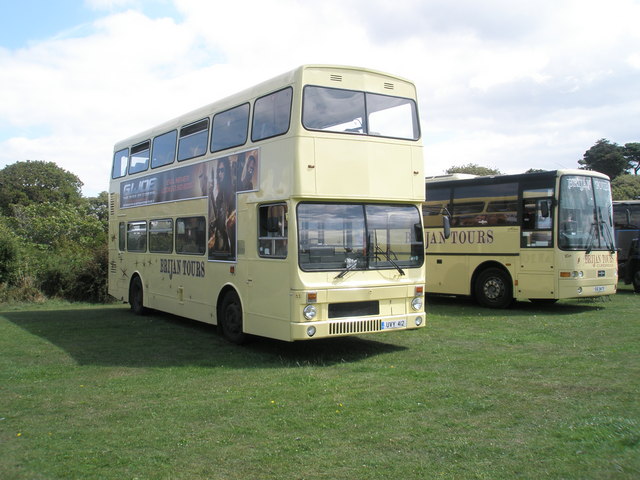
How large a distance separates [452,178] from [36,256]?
14.2m

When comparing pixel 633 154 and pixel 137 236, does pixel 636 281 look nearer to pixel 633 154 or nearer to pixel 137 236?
pixel 137 236

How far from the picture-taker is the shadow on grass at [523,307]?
1530 centimetres

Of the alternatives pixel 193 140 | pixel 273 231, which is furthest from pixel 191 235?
pixel 273 231

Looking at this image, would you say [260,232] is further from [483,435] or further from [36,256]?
[36,256]

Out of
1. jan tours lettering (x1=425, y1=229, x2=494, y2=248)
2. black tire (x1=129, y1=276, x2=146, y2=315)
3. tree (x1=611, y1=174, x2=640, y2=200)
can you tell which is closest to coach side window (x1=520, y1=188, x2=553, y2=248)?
jan tours lettering (x1=425, y1=229, x2=494, y2=248)

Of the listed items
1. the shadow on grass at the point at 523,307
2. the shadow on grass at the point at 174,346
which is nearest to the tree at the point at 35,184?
the shadow on grass at the point at 174,346

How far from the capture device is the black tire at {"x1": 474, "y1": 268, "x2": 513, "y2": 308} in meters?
15.7

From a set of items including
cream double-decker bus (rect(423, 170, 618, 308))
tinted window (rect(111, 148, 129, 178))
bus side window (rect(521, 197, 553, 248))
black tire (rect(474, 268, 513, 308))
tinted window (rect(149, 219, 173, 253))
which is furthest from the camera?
tinted window (rect(111, 148, 129, 178))

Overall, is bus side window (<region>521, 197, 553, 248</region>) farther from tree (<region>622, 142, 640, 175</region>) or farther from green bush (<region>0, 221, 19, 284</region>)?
tree (<region>622, 142, 640, 175</region>)

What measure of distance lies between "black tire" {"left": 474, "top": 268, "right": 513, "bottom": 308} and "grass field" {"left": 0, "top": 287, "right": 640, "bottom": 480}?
11.4ft

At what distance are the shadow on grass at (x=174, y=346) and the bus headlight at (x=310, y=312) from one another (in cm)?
79

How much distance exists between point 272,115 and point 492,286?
853 centimetres

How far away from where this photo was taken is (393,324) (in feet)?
32.5

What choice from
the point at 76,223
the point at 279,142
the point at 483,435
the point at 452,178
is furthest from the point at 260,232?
the point at 76,223
